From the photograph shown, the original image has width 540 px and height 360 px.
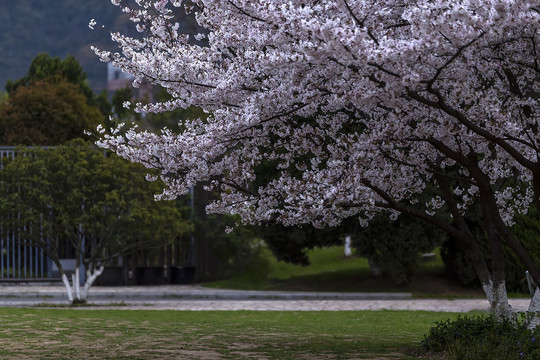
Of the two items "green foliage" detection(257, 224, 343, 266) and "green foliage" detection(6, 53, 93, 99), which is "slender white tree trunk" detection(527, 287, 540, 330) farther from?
"green foliage" detection(6, 53, 93, 99)

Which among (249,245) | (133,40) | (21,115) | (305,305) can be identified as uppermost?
(21,115)

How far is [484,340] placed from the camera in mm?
8219

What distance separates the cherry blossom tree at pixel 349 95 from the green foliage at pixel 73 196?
7.89 metres

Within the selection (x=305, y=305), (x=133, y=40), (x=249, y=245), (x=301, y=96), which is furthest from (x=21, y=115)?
(x=301, y=96)

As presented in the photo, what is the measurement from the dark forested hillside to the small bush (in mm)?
68226

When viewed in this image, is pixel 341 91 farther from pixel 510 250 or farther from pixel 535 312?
pixel 510 250

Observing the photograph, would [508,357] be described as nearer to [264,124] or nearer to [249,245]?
[264,124]

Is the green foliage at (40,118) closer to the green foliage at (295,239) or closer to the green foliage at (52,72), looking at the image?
the green foliage at (52,72)

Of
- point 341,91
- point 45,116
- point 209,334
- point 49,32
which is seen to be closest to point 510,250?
point 209,334

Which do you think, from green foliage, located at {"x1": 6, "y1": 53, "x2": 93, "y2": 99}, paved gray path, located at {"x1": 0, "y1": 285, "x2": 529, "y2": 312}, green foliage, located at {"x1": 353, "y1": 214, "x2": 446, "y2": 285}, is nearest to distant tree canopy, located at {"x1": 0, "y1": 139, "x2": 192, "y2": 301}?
paved gray path, located at {"x1": 0, "y1": 285, "x2": 529, "y2": 312}

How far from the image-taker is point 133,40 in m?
8.98

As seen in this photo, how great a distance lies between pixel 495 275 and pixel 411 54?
362 centimetres

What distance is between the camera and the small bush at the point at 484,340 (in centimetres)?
755

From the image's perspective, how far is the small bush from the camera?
7.55 m
